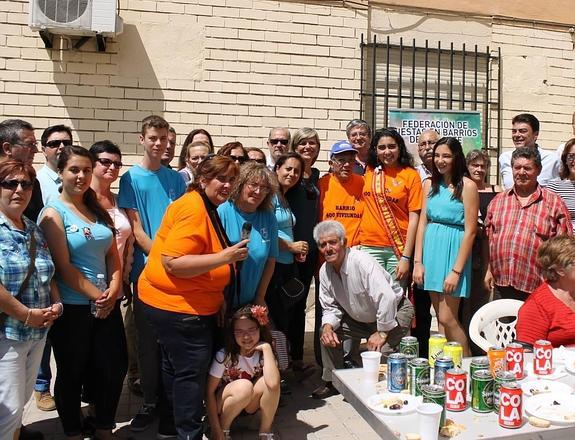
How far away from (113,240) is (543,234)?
116 inches

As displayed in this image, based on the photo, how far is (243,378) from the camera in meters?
3.31

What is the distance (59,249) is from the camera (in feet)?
9.77

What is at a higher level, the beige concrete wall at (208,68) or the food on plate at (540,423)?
the beige concrete wall at (208,68)

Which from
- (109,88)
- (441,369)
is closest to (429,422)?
(441,369)

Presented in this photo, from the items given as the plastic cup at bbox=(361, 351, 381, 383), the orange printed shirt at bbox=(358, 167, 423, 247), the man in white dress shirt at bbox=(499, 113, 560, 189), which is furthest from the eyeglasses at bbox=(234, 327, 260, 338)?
the man in white dress shirt at bbox=(499, 113, 560, 189)

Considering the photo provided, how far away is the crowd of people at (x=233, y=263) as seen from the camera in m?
2.88

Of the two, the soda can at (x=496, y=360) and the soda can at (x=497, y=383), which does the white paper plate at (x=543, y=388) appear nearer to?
the soda can at (x=496, y=360)

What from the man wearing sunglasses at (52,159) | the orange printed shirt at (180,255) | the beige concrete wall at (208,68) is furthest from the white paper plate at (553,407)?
the beige concrete wall at (208,68)

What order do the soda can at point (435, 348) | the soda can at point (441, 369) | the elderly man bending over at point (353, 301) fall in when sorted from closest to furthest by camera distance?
the soda can at point (441, 369) → the soda can at point (435, 348) → the elderly man bending over at point (353, 301)

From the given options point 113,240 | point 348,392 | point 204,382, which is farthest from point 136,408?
point 348,392

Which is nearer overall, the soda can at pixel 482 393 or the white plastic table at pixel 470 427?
the white plastic table at pixel 470 427

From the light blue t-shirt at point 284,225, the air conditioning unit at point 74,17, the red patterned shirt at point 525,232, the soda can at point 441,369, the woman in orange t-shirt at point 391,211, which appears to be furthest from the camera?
the air conditioning unit at point 74,17

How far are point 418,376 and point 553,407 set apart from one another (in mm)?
533

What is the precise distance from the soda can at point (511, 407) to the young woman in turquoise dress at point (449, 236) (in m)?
1.99
